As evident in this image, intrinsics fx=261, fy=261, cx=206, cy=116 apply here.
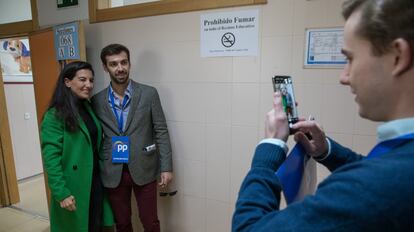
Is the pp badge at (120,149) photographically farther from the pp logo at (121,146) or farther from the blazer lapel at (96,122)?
the blazer lapel at (96,122)

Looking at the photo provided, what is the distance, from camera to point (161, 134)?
1.83m

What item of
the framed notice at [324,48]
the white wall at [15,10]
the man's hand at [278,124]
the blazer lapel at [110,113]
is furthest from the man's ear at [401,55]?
the white wall at [15,10]

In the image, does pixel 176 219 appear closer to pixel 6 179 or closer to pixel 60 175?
pixel 60 175

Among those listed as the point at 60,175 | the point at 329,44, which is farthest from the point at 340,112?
the point at 60,175

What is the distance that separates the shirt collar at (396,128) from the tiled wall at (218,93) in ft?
3.71

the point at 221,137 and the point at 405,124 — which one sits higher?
the point at 405,124

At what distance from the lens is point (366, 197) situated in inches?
16.1

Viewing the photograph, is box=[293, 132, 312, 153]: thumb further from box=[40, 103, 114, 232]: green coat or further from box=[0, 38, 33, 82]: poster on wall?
box=[0, 38, 33, 82]: poster on wall

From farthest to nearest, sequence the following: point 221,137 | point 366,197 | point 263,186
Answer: point 221,137 < point 263,186 < point 366,197

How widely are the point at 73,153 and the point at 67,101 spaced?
1.10ft

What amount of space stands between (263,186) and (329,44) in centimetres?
124

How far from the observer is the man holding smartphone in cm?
41

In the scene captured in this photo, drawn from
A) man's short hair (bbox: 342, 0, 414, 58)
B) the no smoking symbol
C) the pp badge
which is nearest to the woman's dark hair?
the pp badge

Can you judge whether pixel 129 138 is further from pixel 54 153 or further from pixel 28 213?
pixel 28 213
